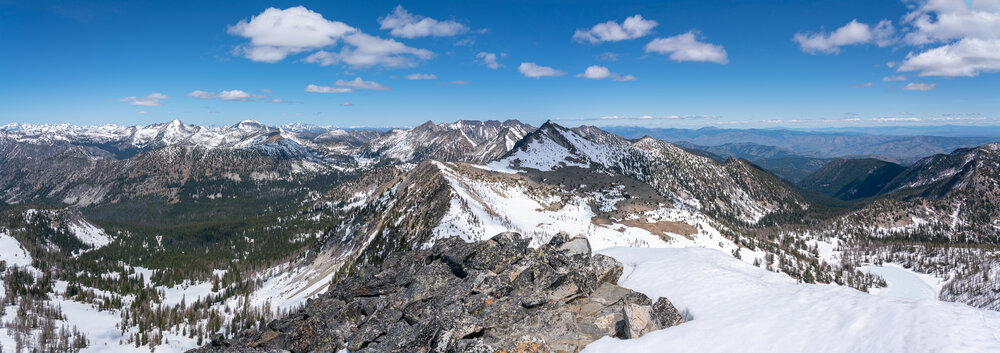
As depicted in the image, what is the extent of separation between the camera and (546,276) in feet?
82.0

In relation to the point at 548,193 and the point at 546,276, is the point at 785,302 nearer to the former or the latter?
the point at 546,276

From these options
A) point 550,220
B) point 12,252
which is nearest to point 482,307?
point 550,220

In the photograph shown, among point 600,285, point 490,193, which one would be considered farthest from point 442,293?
point 490,193

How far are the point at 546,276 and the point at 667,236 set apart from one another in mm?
92123

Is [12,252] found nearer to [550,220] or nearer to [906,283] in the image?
[550,220]

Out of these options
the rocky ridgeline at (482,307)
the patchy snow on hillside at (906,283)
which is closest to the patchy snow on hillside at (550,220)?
the rocky ridgeline at (482,307)

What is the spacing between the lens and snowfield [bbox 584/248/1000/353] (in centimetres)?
1420

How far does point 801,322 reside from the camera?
1709cm

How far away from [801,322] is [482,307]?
15.7 m

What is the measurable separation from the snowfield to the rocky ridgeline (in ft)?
5.81

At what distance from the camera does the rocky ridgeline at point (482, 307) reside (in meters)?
19.1

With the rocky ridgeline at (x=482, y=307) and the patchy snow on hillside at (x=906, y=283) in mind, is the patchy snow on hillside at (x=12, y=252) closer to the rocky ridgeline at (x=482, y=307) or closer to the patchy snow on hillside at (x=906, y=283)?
the rocky ridgeline at (x=482, y=307)

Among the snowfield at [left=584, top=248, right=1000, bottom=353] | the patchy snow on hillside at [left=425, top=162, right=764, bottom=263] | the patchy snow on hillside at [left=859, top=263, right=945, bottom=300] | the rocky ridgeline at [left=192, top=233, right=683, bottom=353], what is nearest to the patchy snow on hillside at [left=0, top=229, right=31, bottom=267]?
the patchy snow on hillside at [left=425, top=162, right=764, bottom=263]

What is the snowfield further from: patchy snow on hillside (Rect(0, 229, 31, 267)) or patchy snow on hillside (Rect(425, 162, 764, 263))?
patchy snow on hillside (Rect(0, 229, 31, 267))
